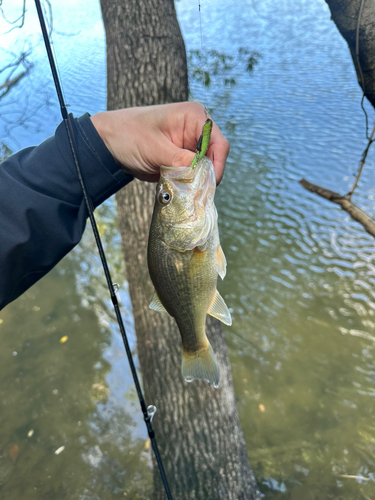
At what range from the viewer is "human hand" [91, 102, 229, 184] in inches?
55.4

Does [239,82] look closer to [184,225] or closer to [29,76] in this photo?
[29,76]

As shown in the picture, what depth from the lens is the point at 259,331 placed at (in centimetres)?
444

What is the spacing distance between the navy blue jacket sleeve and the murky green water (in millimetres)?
2723

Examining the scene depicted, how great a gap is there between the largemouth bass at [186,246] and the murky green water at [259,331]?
2.50m

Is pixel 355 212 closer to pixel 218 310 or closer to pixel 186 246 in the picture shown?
pixel 218 310

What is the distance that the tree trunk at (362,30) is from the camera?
211cm

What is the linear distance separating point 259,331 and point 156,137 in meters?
3.43

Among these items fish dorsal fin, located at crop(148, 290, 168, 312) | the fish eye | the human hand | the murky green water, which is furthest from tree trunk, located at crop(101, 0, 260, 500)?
the fish eye

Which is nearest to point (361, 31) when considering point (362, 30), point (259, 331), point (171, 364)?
point (362, 30)

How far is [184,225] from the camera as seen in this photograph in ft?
4.54

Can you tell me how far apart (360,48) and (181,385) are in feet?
8.91

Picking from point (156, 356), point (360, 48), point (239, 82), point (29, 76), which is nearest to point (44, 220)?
point (156, 356)

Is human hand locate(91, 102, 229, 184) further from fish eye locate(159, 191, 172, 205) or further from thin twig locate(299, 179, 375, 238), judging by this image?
thin twig locate(299, 179, 375, 238)

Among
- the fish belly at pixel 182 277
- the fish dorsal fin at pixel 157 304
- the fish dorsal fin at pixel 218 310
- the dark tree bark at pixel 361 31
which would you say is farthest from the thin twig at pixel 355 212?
the fish dorsal fin at pixel 157 304
